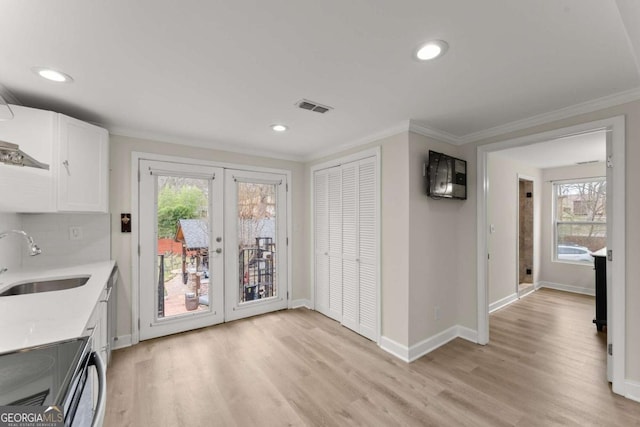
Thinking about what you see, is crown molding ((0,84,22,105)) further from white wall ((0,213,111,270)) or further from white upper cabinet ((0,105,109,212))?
white wall ((0,213,111,270))

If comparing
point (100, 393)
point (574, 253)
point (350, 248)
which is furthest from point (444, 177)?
point (574, 253)

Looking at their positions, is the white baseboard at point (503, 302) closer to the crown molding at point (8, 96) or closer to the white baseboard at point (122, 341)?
the white baseboard at point (122, 341)

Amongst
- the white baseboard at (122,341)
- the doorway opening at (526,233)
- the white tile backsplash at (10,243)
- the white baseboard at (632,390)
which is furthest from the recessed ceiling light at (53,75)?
the doorway opening at (526,233)

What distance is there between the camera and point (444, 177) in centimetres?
290

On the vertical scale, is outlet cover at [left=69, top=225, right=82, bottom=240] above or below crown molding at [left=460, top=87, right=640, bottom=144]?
below

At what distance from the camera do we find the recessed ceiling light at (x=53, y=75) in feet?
5.81

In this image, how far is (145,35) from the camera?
1.43 meters

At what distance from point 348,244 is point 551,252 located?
4.58m

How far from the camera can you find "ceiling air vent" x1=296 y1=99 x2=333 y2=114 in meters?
2.29

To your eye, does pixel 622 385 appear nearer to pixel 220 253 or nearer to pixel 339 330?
pixel 339 330

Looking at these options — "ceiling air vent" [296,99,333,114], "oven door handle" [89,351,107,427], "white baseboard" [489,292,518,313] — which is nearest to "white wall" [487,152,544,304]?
"white baseboard" [489,292,518,313]

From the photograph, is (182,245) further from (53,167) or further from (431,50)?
(431,50)

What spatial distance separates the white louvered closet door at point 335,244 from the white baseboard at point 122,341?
2363mm

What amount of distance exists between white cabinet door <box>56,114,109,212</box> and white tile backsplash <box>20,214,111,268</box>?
30 cm
